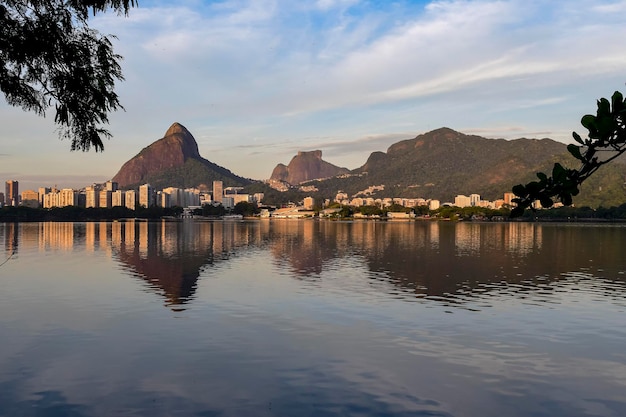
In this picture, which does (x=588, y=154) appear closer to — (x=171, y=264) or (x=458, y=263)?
(x=171, y=264)

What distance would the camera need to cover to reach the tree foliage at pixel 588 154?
5387mm

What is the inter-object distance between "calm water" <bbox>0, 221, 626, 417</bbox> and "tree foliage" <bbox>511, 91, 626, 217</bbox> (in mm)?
12078

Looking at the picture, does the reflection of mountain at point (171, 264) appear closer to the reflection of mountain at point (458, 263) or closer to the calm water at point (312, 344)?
the calm water at point (312, 344)

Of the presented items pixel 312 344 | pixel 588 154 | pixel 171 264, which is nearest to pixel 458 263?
pixel 171 264

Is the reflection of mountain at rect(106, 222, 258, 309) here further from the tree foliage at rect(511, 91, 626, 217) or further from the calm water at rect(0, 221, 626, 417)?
the tree foliage at rect(511, 91, 626, 217)

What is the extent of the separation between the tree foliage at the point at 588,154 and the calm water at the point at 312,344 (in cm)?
1208

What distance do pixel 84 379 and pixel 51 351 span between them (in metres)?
4.63

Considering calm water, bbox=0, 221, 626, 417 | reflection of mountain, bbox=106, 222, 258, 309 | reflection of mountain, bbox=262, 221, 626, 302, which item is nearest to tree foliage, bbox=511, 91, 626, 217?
calm water, bbox=0, 221, 626, 417

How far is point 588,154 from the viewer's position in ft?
18.2

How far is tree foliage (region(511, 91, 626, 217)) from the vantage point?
17.7 ft

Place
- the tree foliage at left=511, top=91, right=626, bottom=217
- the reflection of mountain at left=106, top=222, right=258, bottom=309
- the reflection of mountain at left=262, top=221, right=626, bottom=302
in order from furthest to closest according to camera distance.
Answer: the reflection of mountain at left=262, top=221, right=626, bottom=302 < the reflection of mountain at left=106, top=222, right=258, bottom=309 < the tree foliage at left=511, top=91, right=626, bottom=217

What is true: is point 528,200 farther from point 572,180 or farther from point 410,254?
point 410,254

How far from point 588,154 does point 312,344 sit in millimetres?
19614

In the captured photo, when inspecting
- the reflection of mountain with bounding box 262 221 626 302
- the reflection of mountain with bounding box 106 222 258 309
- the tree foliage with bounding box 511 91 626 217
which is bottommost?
the reflection of mountain with bounding box 262 221 626 302
